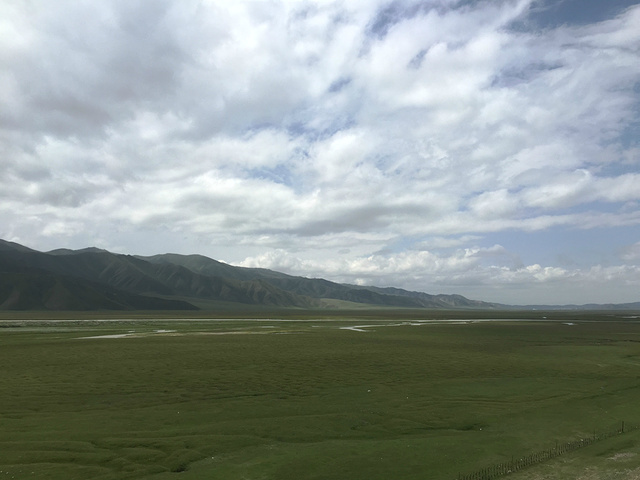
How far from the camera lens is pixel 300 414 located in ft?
90.0

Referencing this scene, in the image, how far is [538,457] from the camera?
20672 millimetres

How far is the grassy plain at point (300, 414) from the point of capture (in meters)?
19.3

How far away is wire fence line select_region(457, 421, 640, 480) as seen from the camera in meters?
18.5

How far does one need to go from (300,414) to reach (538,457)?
1335 cm

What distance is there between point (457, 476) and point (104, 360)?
4192 cm

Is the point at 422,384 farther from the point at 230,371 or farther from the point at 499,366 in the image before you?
the point at 230,371

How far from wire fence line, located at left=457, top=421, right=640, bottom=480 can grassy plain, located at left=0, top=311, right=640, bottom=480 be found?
501 millimetres

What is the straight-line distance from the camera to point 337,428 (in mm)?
24656

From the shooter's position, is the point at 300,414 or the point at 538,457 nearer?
the point at 538,457

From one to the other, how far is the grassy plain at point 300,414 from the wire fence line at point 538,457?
0.50 meters

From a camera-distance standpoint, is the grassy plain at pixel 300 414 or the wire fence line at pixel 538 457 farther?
the grassy plain at pixel 300 414

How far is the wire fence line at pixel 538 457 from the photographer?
18500mm

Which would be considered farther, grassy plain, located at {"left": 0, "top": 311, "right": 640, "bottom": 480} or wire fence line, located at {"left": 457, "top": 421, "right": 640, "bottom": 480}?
grassy plain, located at {"left": 0, "top": 311, "right": 640, "bottom": 480}

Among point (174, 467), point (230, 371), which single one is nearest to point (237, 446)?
point (174, 467)
